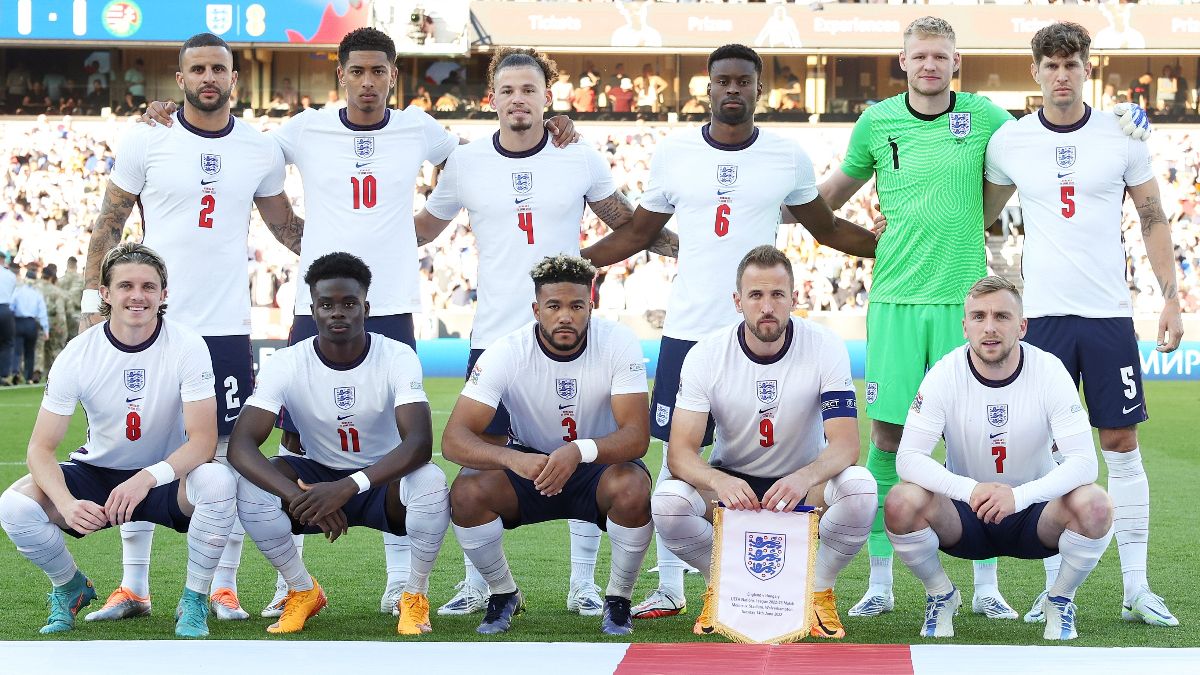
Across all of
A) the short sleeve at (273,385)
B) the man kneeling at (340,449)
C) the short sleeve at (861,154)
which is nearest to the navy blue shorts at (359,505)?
the man kneeling at (340,449)

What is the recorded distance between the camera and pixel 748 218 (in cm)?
562

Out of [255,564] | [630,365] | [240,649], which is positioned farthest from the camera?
[255,564]

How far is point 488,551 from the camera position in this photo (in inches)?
204

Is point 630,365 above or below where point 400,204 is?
below

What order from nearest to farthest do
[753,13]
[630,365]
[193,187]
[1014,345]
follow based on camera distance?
1. [1014,345]
2. [630,365]
3. [193,187]
4. [753,13]

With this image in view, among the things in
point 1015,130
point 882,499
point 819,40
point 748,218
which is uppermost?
point 819,40

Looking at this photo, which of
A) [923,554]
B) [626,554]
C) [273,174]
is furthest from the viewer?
[273,174]

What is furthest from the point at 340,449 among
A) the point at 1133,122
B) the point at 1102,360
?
the point at 1133,122

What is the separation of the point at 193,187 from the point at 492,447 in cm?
169

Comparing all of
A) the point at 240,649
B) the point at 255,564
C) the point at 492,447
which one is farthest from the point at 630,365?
the point at 255,564

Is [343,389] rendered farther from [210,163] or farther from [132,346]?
[210,163]

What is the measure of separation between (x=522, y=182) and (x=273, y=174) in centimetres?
105

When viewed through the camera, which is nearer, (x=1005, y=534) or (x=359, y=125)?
(x=1005, y=534)

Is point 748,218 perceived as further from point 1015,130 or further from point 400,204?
point 400,204
